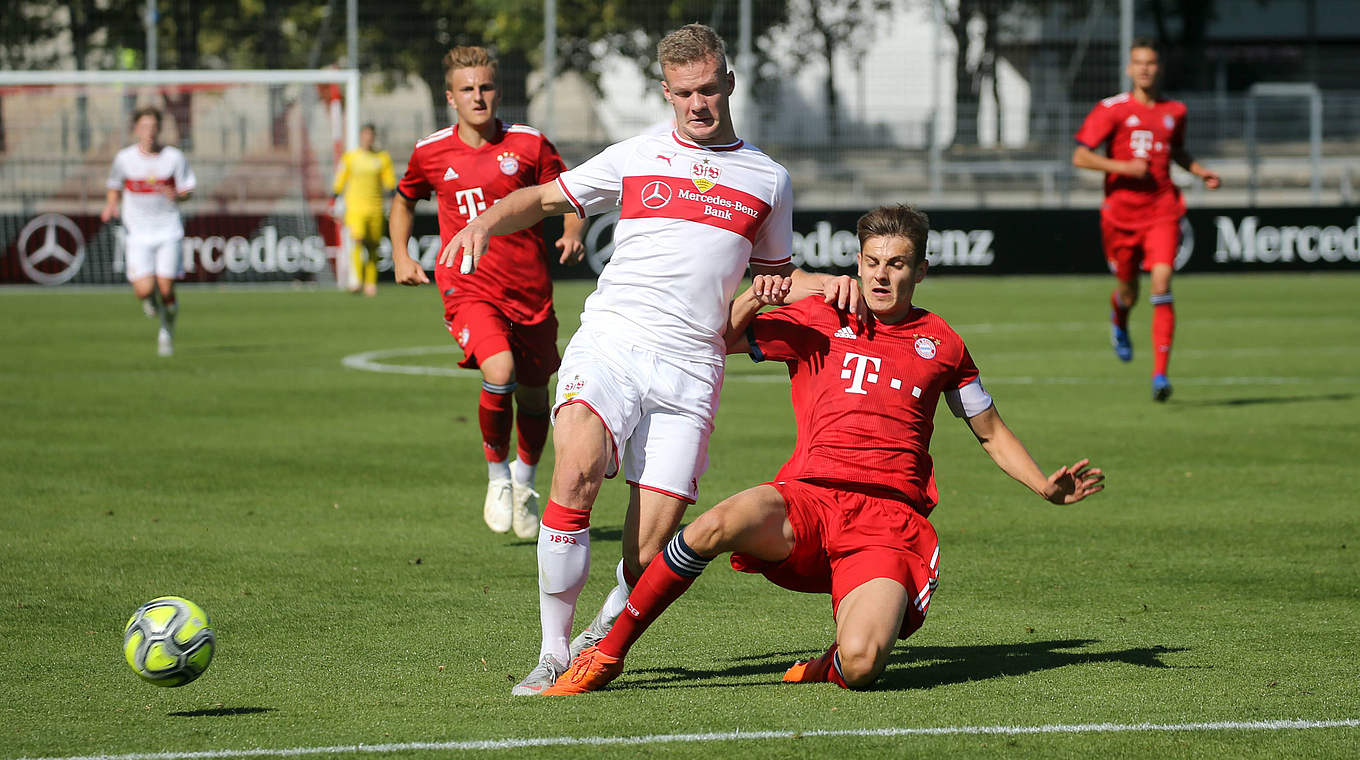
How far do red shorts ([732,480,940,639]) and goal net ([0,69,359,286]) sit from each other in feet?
72.5

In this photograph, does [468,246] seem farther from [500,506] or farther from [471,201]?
[471,201]

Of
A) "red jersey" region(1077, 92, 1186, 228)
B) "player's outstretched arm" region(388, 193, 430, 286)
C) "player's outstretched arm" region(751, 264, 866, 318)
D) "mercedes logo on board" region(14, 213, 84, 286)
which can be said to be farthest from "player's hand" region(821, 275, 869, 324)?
"mercedes logo on board" region(14, 213, 84, 286)

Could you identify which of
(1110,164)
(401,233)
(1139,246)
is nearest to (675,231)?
(401,233)

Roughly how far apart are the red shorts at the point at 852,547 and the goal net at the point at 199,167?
22.1 m

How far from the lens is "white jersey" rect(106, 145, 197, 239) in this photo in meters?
17.6

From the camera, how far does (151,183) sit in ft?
58.1

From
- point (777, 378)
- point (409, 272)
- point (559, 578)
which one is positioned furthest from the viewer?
point (777, 378)

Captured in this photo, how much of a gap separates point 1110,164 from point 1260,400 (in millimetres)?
2242

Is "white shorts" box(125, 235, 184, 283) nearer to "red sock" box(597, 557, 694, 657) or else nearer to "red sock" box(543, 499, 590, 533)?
"red sock" box(543, 499, 590, 533)

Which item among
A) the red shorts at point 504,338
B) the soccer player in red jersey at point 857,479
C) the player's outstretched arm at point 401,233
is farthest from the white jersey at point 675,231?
the red shorts at point 504,338

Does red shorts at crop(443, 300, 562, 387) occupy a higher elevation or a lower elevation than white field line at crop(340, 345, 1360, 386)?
higher

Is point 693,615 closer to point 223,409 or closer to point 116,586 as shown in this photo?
point 116,586

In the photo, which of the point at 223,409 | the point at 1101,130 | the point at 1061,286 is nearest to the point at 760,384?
the point at 1101,130

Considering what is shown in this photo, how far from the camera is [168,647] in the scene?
4.96m
